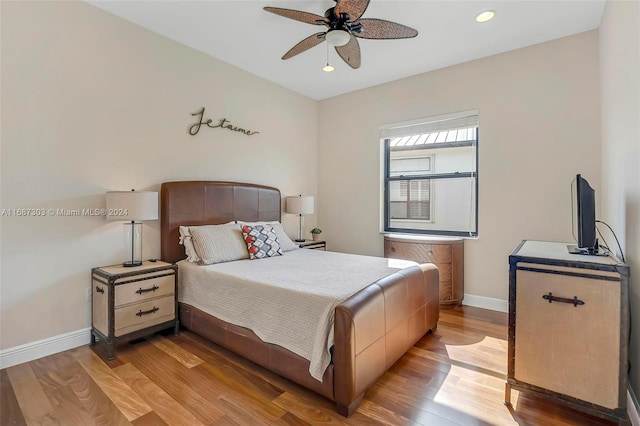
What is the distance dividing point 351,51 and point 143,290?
2.67 metres

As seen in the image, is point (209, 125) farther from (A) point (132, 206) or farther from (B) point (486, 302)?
(B) point (486, 302)

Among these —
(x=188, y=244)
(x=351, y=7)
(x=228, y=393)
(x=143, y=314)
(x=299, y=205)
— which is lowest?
(x=228, y=393)

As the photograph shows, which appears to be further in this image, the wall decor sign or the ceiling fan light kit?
the wall decor sign

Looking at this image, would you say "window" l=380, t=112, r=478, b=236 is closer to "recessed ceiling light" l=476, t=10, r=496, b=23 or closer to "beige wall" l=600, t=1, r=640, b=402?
"recessed ceiling light" l=476, t=10, r=496, b=23

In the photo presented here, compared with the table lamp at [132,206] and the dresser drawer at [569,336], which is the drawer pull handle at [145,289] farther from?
the dresser drawer at [569,336]

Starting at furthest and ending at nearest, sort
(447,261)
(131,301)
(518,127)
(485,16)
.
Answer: (447,261)
(518,127)
(485,16)
(131,301)

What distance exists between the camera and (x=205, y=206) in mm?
3363

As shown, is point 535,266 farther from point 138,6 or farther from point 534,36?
point 138,6

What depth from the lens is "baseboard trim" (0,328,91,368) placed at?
7.30 ft

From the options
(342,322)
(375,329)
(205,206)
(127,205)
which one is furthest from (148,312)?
(375,329)

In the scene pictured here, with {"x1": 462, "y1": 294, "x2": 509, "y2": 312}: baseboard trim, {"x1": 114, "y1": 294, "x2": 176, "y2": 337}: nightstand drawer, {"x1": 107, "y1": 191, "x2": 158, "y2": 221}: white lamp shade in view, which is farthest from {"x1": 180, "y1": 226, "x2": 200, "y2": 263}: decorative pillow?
{"x1": 462, "y1": 294, "x2": 509, "y2": 312}: baseboard trim

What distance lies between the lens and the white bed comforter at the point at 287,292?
6.00 feet

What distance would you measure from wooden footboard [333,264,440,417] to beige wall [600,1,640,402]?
1249 mm

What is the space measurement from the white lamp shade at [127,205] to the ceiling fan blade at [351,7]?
6.83ft
